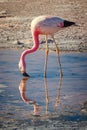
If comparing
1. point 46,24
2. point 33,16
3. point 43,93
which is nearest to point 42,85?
point 43,93

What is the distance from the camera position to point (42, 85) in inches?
435

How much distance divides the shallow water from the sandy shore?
1532mm

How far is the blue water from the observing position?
9.19 m

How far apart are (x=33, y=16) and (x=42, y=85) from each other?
9394 mm

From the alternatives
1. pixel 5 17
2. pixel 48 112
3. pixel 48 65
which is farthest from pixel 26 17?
pixel 48 112

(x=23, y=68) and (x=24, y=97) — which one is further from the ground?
(x=23, y=68)

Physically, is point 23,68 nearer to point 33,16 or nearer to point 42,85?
point 42,85

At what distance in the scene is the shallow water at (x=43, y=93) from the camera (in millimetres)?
8383

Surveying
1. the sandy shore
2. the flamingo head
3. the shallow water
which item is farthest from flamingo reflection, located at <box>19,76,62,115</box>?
the sandy shore

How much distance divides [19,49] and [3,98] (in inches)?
215

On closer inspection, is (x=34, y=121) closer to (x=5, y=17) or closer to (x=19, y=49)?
(x=19, y=49)

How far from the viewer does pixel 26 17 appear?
65.9 ft

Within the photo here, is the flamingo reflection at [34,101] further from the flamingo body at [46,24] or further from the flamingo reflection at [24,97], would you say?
the flamingo body at [46,24]

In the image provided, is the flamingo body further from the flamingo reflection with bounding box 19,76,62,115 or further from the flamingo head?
the flamingo reflection with bounding box 19,76,62,115
